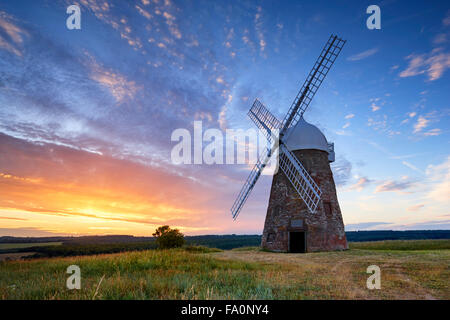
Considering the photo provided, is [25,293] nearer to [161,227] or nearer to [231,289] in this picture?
[231,289]

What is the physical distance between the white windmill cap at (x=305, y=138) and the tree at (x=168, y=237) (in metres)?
12.4

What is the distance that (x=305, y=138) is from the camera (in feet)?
77.8

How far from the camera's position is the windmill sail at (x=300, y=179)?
827 inches

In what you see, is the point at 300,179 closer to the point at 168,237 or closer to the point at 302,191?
the point at 302,191

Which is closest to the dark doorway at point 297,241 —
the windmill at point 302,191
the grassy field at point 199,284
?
the windmill at point 302,191

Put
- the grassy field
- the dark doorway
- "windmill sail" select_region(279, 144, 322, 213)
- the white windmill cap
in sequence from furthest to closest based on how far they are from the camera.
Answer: the white windmill cap
the dark doorway
"windmill sail" select_region(279, 144, 322, 213)
the grassy field

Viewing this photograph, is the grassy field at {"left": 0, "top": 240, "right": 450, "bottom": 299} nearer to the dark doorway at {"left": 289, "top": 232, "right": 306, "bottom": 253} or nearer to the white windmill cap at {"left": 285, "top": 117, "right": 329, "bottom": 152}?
the dark doorway at {"left": 289, "top": 232, "right": 306, "bottom": 253}

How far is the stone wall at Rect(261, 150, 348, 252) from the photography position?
2148 cm

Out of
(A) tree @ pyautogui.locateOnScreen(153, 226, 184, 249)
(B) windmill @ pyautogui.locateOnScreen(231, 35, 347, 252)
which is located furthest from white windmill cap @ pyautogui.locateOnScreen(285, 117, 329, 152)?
(A) tree @ pyautogui.locateOnScreen(153, 226, 184, 249)

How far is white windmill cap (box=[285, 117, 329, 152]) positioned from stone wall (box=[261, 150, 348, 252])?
52 cm

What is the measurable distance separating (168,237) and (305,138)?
47.9ft

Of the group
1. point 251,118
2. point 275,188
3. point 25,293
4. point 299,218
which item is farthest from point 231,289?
point 251,118

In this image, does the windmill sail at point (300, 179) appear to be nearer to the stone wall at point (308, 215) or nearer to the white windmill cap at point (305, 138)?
the stone wall at point (308, 215)

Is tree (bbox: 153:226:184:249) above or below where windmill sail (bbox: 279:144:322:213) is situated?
below
